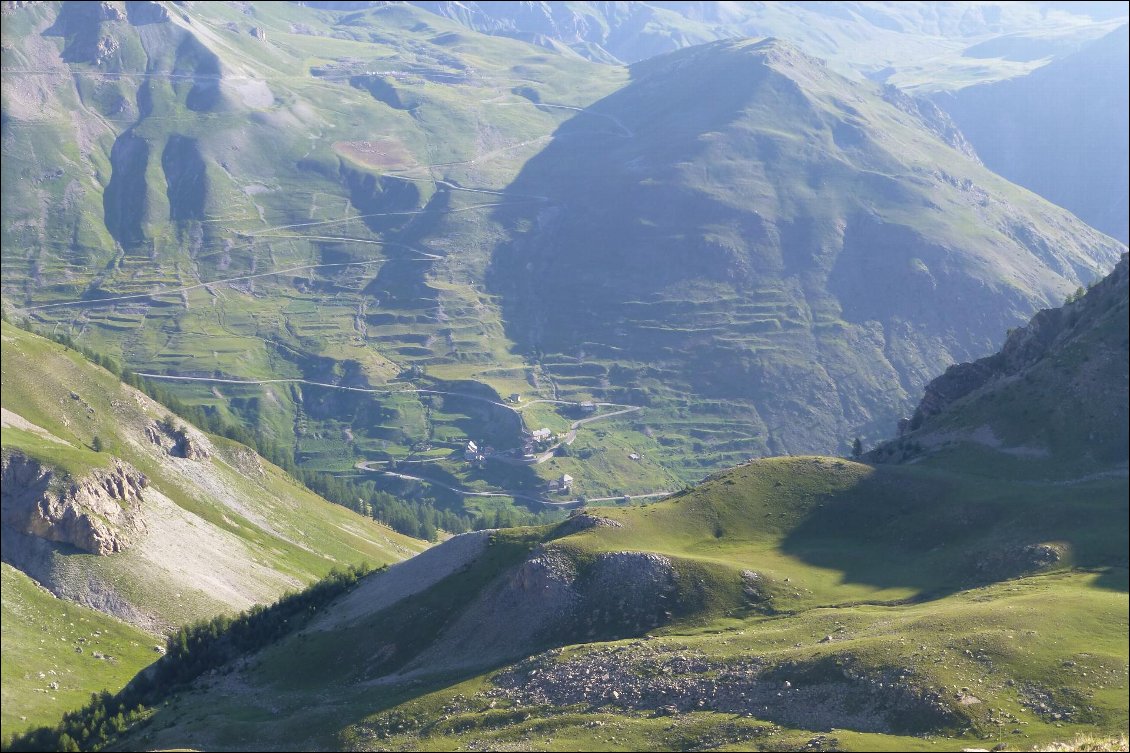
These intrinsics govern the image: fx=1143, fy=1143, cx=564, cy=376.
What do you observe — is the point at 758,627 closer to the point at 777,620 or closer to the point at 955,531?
the point at 777,620

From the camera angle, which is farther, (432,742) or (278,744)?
(278,744)

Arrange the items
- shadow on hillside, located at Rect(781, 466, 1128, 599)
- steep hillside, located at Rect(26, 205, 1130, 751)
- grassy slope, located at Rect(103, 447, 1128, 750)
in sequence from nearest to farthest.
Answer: grassy slope, located at Rect(103, 447, 1128, 750) → steep hillside, located at Rect(26, 205, 1130, 751) → shadow on hillside, located at Rect(781, 466, 1128, 599)

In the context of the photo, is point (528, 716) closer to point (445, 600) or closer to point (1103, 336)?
point (445, 600)

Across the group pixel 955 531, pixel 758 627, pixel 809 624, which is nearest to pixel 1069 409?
pixel 955 531

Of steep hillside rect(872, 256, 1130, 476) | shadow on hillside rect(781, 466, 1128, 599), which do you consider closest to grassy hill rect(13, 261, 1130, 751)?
shadow on hillside rect(781, 466, 1128, 599)

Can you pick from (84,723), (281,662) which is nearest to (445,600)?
(281,662)

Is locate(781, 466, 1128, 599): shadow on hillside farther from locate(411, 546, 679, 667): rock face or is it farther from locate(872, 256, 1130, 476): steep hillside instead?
locate(411, 546, 679, 667): rock face
